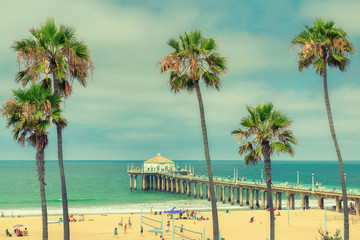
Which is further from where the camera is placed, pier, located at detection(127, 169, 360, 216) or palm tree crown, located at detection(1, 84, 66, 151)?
pier, located at detection(127, 169, 360, 216)

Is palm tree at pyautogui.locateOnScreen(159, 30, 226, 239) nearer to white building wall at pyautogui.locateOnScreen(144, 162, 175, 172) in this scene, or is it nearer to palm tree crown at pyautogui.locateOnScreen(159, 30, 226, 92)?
palm tree crown at pyautogui.locateOnScreen(159, 30, 226, 92)

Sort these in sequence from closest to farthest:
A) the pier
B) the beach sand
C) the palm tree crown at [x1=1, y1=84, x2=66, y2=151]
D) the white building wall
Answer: the palm tree crown at [x1=1, y1=84, x2=66, y2=151] < the beach sand < the pier < the white building wall

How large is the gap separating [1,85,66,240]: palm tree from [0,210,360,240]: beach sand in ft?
79.9

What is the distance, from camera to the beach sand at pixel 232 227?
37000 mm

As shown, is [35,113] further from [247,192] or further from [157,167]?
[157,167]

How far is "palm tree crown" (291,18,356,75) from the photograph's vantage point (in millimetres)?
16016

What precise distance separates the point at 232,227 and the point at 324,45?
97.5 ft

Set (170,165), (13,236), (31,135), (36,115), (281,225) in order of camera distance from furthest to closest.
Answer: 1. (170,165)
2. (281,225)
3. (13,236)
4. (31,135)
5. (36,115)

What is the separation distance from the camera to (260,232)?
39156 millimetres

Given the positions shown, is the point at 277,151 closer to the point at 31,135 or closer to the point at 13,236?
the point at 31,135

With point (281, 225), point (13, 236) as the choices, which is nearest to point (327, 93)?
point (281, 225)

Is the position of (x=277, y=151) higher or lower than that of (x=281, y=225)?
higher

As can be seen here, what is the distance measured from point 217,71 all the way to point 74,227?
3390 cm

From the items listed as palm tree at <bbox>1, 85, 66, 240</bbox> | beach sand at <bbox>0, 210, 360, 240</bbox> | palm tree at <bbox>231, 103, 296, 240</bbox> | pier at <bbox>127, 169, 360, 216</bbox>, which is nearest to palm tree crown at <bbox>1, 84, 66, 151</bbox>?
palm tree at <bbox>1, 85, 66, 240</bbox>
